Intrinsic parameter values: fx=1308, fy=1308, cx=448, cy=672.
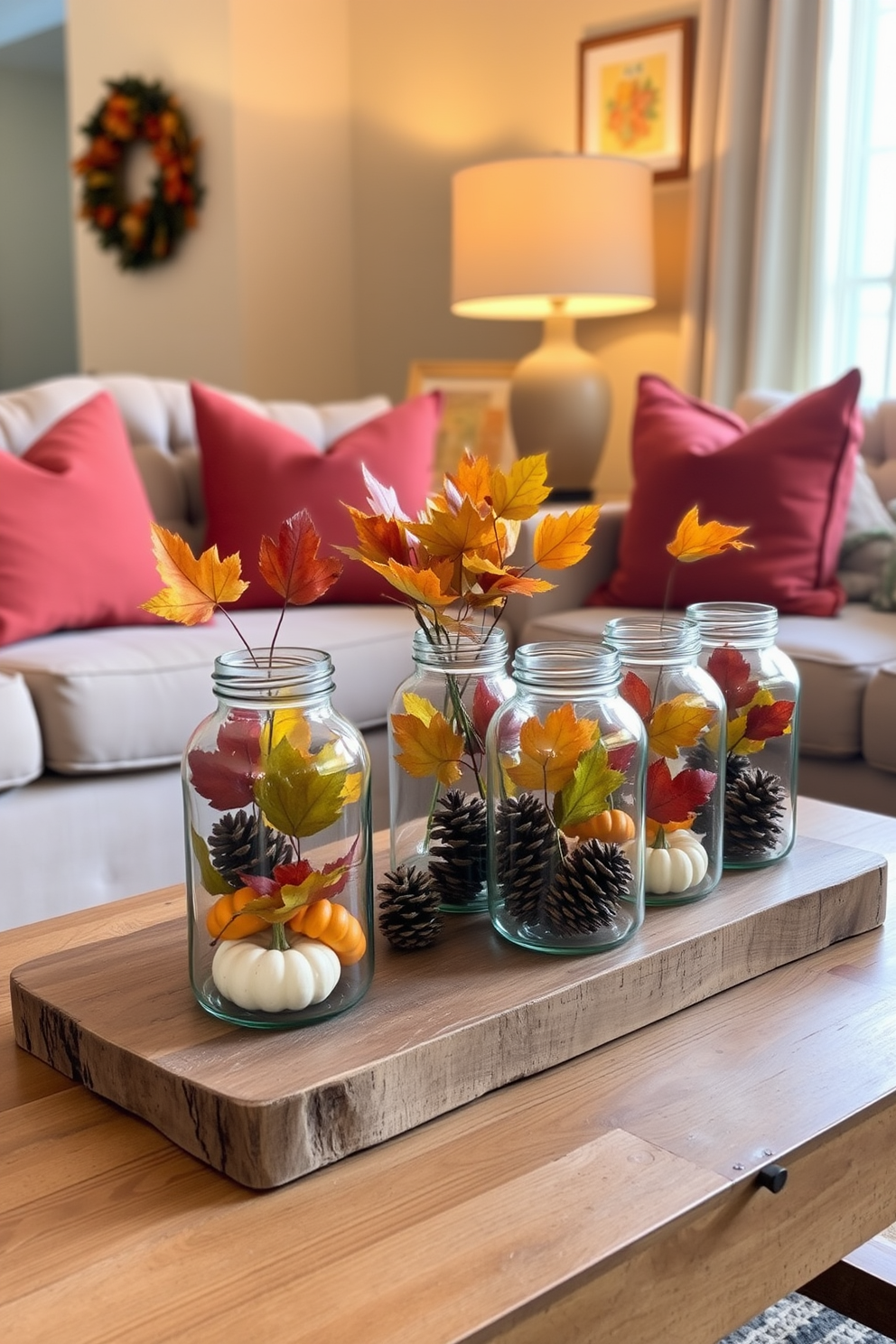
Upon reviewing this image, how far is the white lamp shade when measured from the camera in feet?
10.3

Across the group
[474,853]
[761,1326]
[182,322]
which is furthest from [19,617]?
[182,322]

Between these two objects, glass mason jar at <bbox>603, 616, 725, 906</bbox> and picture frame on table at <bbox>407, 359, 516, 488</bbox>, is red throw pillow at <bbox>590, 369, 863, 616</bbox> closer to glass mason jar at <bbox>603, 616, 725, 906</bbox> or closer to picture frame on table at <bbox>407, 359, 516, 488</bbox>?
picture frame on table at <bbox>407, 359, 516, 488</bbox>

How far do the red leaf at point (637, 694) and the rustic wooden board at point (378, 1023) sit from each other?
157 mm

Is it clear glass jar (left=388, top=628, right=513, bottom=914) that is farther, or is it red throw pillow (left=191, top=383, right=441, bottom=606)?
red throw pillow (left=191, top=383, right=441, bottom=606)

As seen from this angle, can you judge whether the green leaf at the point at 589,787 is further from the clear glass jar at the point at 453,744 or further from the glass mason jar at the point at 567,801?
the clear glass jar at the point at 453,744

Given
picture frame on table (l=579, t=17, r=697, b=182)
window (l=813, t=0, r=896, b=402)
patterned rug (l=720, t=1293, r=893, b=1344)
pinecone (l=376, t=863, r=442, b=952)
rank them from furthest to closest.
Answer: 1. picture frame on table (l=579, t=17, r=697, b=182)
2. window (l=813, t=0, r=896, b=402)
3. patterned rug (l=720, t=1293, r=893, b=1344)
4. pinecone (l=376, t=863, r=442, b=952)

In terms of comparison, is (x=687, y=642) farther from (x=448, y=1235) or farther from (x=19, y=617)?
(x=19, y=617)

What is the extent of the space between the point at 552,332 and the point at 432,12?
1.33m

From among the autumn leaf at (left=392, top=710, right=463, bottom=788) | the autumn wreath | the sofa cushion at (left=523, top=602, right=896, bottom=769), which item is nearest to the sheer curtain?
the sofa cushion at (left=523, top=602, right=896, bottom=769)

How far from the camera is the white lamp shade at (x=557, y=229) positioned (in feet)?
10.3

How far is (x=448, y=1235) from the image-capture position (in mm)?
678

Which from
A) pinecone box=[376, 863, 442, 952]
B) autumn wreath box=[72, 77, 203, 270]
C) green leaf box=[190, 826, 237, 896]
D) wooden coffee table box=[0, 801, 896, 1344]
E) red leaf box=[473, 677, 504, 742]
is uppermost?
autumn wreath box=[72, 77, 203, 270]

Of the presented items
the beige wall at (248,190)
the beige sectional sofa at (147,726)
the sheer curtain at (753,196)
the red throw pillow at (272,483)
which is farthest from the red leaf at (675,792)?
the beige wall at (248,190)

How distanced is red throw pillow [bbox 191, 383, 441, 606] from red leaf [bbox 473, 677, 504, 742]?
1.55m
